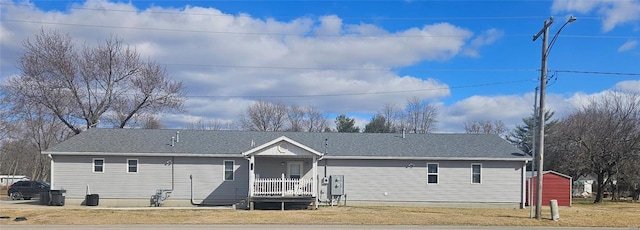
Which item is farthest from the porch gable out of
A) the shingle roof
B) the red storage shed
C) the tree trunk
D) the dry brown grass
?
the tree trunk

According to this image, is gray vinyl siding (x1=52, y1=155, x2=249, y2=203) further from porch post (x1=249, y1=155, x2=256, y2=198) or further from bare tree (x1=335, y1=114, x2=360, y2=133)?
bare tree (x1=335, y1=114, x2=360, y2=133)

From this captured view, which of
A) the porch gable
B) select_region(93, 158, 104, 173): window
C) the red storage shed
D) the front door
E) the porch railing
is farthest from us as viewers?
the red storage shed

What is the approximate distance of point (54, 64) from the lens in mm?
41250

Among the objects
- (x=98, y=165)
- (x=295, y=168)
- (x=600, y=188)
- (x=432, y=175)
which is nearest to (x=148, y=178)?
(x=98, y=165)

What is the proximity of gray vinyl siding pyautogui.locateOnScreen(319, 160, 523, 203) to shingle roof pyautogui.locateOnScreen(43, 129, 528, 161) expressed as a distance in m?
0.56

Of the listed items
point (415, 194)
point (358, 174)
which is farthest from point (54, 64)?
point (415, 194)

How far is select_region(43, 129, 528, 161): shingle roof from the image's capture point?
29531 mm

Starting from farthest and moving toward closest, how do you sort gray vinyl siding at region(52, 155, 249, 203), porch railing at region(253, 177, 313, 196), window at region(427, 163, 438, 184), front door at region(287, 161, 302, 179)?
window at region(427, 163, 438, 184)
front door at region(287, 161, 302, 179)
gray vinyl siding at region(52, 155, 249, 203)
porch railing at region(253, 177, 313, 196)

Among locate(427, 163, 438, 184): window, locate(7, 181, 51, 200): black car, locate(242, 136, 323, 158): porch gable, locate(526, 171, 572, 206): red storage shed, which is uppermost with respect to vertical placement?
locate(242, 136, 323, 158): porch gable

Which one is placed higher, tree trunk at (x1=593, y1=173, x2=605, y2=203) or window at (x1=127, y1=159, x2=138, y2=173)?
window at (x1=127, y1=159, x2=138, y2=173)

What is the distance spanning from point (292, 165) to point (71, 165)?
1135cm

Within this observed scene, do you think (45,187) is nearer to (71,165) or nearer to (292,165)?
(71,165)

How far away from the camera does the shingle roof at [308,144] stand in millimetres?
29531

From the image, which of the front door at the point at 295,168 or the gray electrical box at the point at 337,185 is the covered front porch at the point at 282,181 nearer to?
the front door at the point at 295,168
